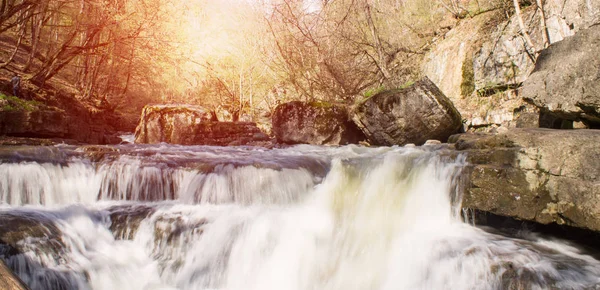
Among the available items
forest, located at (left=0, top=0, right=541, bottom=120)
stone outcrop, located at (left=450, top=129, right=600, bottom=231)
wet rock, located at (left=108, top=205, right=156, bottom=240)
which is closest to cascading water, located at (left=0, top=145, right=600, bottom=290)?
wet rock, located at (left=108, top=205, right=156, bottom=240)

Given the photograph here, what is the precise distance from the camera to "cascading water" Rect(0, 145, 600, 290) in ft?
10.1

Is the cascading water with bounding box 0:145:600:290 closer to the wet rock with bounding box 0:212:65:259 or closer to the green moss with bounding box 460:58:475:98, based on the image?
the wet rock with bounding box 0:212:65:259

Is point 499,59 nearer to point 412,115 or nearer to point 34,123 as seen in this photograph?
point 412,115

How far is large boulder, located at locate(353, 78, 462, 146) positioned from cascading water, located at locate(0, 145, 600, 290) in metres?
3.42

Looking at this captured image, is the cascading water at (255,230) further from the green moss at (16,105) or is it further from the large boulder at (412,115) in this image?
the large boulder at (412,115)

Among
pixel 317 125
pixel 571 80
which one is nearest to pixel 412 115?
pixel 317 125

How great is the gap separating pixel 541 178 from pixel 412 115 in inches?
187

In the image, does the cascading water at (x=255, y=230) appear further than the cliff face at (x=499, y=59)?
No

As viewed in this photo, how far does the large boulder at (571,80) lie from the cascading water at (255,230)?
1.70 meters

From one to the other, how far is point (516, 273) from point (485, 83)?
24.6 ft

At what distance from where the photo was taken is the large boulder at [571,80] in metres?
4.34

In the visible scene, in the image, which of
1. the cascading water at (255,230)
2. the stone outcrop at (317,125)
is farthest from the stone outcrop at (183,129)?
the cascading water at (255,230)

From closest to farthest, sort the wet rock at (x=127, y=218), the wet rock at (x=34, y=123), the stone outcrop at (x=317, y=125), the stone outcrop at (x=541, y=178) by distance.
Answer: the stone outcrop at (x=541, y=178) < the wet rock at (x=127, y=218) < the wet rock at (x=34, y=123) < the stone outcrop at (x=317, y=125)

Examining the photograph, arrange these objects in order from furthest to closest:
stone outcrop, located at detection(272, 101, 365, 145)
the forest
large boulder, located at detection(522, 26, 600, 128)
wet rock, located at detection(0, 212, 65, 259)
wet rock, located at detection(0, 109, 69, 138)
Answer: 1. stone outcrop, located at detection(272, 101, 365, 145)
2. the forest
3. wet rock, located at detection(0, 109, 69, 138)
4. large boulder, located at detection(522, 26, 600, 128)
5. wet rock, located at detection(0, 212, 65, 259)
